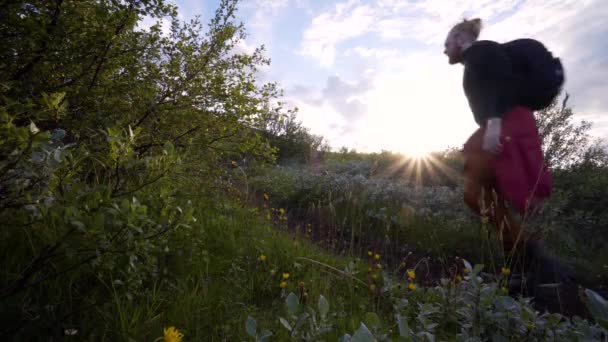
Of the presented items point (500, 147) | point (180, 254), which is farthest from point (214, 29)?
point (500, 147)

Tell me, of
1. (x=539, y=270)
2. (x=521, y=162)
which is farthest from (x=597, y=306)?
(x=539, y=270)

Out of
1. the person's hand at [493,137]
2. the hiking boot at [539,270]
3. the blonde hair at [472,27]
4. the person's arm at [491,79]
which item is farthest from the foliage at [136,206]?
the blonde hair at [472,27]

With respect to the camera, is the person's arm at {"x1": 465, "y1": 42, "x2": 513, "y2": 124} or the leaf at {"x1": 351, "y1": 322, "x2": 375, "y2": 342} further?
the person's arm at {"x1": 465, "y1": 42, "x2": 513, "y2": 124}

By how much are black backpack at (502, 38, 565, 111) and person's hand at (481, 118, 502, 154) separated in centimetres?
31

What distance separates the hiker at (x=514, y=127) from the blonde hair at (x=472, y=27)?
1.45ft

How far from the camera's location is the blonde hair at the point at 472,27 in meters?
3.55

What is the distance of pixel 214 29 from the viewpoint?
2.84 metres

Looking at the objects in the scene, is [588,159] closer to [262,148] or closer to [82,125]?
[262,148]

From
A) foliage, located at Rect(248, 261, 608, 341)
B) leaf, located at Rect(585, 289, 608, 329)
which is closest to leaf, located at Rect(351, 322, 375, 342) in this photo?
foliage, located at Rect(248, 261, 608, 341)

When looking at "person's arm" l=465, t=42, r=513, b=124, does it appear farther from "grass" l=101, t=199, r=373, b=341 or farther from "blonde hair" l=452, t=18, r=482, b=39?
"grass" l=101, t=199, r=373, b=341

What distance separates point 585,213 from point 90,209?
627 cm

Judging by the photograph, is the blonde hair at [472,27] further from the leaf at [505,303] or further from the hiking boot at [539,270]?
the leaf at [505,303]

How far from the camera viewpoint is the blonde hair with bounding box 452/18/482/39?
3.55 meters

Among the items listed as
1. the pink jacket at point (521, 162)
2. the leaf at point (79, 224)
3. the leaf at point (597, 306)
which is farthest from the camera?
the pink jacket at point (521, 162)
